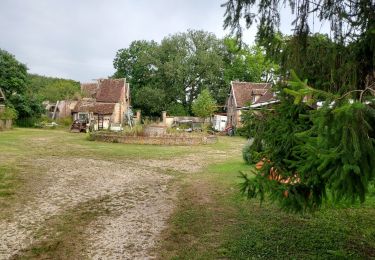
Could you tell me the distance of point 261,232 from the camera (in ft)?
22.5

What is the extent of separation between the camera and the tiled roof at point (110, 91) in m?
43.6

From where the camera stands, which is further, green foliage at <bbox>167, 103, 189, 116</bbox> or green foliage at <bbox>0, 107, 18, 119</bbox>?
green foliage at <bbox>167, 103, 189, 116</bbox>

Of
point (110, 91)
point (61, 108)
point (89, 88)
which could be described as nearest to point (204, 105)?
point (110, 91)

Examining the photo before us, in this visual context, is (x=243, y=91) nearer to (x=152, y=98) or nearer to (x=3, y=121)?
(x=152, y=98)

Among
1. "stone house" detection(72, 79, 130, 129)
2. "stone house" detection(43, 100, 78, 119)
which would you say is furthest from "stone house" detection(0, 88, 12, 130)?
"stone house" detection(43, 100, 78, 119)

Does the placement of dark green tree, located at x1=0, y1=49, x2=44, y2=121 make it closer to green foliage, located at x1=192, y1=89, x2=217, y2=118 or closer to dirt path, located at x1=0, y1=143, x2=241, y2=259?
green foliage, located at x1=192, y1=89, x2=217, y2=118

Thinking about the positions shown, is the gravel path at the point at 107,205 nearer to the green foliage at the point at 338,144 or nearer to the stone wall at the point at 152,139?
the green foliage at the point at 338,144

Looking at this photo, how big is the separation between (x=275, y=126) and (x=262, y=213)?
132 inches

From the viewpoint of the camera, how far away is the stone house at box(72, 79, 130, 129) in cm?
4097

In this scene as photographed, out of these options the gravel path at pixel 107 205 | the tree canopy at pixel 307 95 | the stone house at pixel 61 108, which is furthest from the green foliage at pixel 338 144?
the stone house at pixel 61 108

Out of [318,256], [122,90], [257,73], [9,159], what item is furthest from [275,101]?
[257,73]

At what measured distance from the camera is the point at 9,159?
50.8 ft

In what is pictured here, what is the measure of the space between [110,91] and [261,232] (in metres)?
39.9

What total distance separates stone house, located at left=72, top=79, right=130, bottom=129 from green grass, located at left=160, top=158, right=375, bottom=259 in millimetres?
32284
